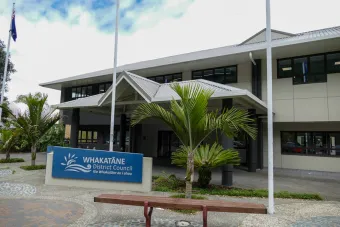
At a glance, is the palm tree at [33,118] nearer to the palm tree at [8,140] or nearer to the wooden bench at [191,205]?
the palm tree at [8,140]

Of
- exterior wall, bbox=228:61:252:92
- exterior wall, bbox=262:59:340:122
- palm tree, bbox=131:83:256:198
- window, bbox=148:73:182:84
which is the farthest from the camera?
window, bbox=148:73:182:84

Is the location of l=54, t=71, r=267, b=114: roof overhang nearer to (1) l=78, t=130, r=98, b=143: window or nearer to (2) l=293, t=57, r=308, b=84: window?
(2) l=293, t=57, r=308, b=84: window

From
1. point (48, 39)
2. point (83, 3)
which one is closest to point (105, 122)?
point (48, 39)

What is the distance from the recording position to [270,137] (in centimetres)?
636

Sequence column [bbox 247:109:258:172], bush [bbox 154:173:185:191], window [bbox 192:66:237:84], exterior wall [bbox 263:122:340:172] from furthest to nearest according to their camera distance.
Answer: window [bbox 192:66:237:84] → exterior wall [bbox 263:122:340:172] → column [bbox 247:109:258:172] → bush [bbox 154:173:185:191]

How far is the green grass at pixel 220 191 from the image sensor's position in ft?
26.1

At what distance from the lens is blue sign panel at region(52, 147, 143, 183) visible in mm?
8617

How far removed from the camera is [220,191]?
27.5ft

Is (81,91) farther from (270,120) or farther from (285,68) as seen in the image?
(270,120)

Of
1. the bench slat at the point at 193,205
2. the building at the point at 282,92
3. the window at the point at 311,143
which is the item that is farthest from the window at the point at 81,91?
the bench slat at the point at 193,205

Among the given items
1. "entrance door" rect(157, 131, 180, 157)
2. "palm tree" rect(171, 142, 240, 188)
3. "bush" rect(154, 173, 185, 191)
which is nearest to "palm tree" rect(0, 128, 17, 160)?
"entrance door" rect(157, 131, 180, 157)

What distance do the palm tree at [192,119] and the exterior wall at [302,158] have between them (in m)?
9.36

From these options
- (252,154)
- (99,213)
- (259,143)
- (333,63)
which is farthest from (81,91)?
(333,63)

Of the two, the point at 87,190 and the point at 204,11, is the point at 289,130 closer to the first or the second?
the point at 204,11
